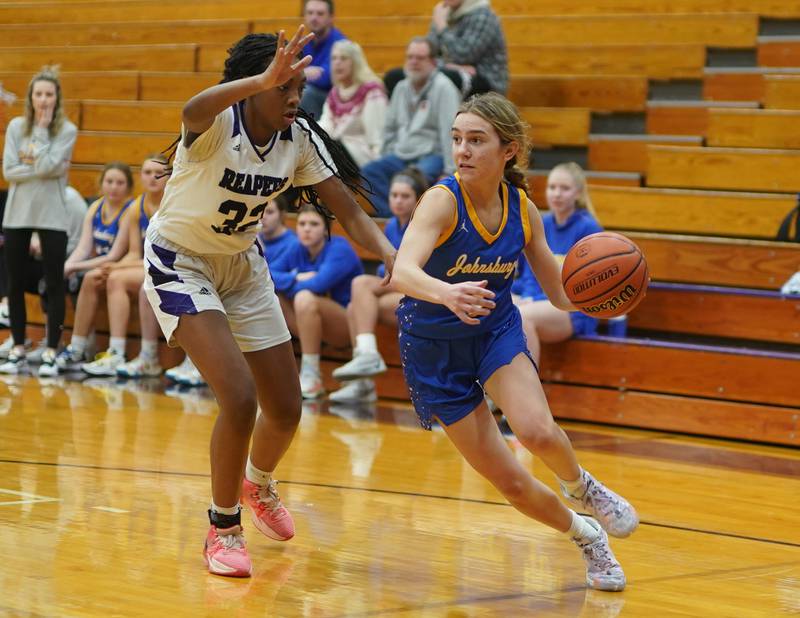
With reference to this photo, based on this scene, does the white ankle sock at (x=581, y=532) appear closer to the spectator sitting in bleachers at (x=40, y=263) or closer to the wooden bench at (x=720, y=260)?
the wooden bench at (x=720, y=260)

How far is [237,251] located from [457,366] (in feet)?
2.62

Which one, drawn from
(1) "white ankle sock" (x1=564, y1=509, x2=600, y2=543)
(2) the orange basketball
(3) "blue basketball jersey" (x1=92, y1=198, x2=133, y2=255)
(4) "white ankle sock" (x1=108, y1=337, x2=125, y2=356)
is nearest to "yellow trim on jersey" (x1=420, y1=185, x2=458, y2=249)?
(2) the orange basketball

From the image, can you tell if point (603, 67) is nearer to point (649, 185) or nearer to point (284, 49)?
point (649, 185)

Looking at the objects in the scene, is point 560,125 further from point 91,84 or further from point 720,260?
point 91,84

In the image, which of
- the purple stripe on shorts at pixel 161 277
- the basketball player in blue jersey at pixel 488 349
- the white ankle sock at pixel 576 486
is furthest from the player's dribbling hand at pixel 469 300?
the purple stripe on shorts at pixel 161 277

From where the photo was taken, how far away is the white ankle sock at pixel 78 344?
820 cm

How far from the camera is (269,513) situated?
4070mm

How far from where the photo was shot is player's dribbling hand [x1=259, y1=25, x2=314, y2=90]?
3.26 metres

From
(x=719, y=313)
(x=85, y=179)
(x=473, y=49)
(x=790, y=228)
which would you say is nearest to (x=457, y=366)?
(x=719, y=313)

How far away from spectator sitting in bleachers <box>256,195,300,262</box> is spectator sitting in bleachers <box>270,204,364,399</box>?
0.06 m

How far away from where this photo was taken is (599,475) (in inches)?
215

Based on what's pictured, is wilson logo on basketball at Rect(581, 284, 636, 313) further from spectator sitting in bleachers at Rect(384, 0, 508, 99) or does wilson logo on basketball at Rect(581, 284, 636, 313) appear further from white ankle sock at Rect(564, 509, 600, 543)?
spectator sitting in bleachers at Rect(384, 0, 508, 99)

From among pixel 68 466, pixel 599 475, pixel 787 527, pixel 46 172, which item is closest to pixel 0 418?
pixel 68 466

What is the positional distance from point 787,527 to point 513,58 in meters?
5.80
